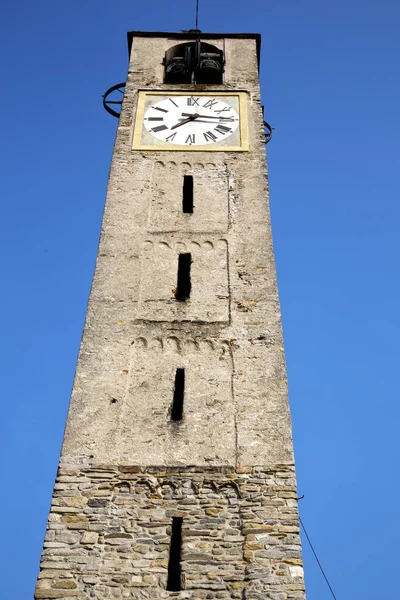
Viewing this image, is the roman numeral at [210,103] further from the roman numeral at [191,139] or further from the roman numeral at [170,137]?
the roman numeral at [170,137]

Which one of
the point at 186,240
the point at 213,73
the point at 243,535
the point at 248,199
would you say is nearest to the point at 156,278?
the point at 186,240

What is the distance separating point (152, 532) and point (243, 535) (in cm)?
103

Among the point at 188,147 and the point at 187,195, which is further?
the point at 188,147

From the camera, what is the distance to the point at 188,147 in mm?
13992

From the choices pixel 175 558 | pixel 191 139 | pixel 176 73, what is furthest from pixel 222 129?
pixel 175 558

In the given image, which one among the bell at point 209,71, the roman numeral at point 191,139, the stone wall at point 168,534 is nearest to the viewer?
the stone wall at point 168,534

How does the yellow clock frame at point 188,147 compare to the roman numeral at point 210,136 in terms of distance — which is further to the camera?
the roman numeral at point 210,136

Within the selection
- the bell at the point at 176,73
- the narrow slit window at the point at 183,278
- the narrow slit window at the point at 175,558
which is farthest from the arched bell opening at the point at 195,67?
the narrow slit window at the point at 175,558

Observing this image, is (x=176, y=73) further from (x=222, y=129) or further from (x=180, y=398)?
(x=180, y=398)

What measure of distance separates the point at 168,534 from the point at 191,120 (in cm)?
893

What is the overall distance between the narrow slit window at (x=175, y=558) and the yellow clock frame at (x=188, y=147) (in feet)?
24.8

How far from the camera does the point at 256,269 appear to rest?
1146 centimetres

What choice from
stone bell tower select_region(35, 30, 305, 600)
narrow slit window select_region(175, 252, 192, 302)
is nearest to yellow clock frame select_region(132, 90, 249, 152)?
stone bell tower select_region(35, 30, 305, 600)

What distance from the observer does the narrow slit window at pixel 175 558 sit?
8.07m
